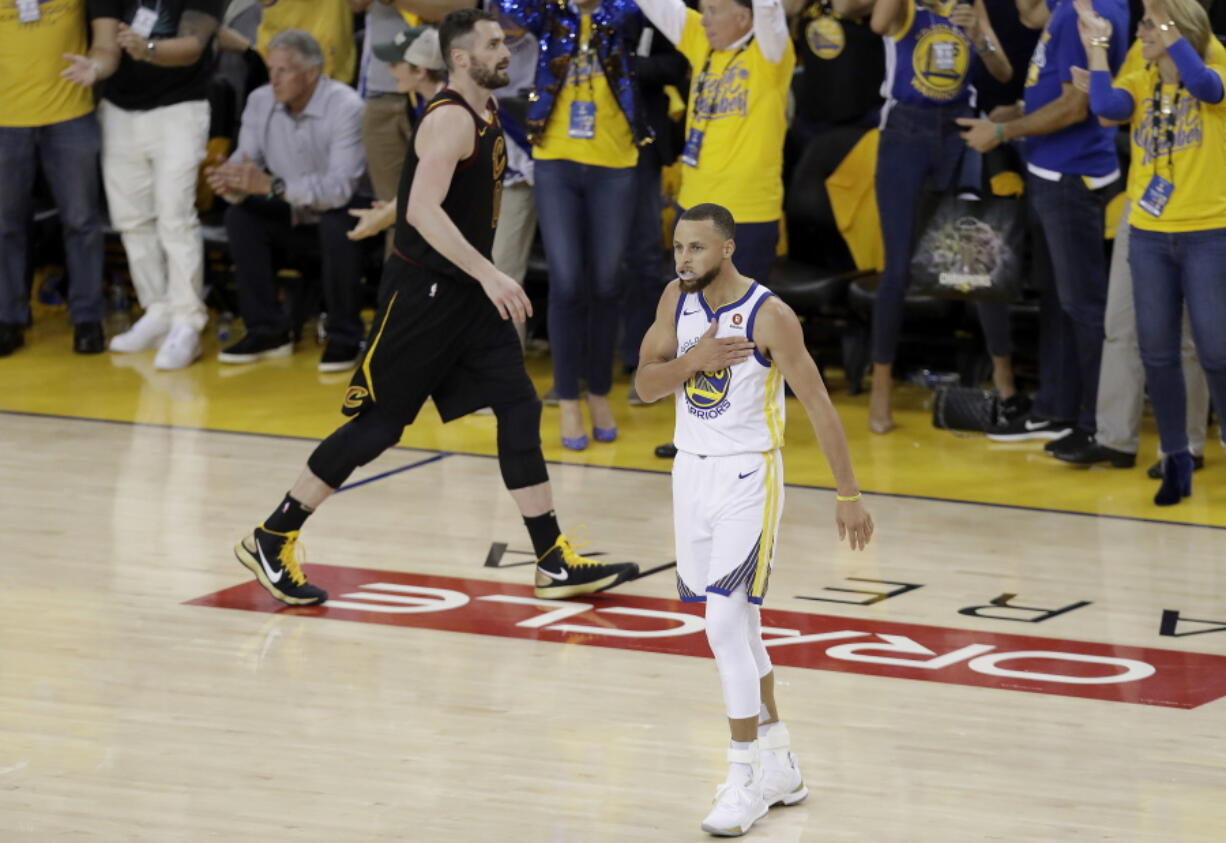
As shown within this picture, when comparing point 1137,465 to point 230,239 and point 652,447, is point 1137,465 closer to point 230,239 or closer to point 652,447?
point 652,447

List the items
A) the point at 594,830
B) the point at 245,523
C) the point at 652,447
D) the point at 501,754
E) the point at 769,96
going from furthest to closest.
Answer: the point at 652,447 < the point at 769,96 < the point at 245,523 < the point at 501,754 < the point at 594,830

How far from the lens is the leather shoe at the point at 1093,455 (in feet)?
27.3

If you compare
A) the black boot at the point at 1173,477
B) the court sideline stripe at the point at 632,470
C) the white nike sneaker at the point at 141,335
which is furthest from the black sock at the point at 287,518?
the white nike sneaker at the point at 141,335

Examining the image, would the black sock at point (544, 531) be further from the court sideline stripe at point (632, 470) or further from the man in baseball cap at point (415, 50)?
the man in baseball cap at point (415, 50)

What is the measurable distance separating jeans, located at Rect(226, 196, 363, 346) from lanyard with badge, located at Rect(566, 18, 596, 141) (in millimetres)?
2162

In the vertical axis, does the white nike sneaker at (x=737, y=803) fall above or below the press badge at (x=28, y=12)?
below

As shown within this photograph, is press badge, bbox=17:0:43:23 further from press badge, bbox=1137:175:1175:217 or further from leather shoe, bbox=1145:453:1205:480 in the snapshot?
leather shoe, bbox=1145:453:1205:480

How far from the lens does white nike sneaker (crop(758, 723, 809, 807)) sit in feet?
15.1

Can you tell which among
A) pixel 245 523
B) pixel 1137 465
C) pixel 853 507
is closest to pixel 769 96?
pixel 1137 465

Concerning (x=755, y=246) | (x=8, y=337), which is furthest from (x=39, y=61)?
(x=755, y=246)

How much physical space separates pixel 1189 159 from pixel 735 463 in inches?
132

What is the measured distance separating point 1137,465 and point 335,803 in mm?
4761

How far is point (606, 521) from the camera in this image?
739cm

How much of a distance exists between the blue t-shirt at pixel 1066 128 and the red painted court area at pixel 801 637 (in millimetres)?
2889
